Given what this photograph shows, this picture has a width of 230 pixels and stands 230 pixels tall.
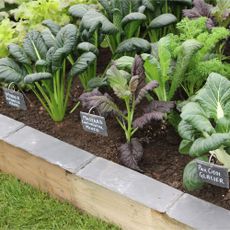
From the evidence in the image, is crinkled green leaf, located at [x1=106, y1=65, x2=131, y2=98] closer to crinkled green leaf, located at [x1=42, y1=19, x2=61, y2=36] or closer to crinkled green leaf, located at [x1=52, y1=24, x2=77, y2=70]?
crinkled green leaf, located at [x1=52, y1=24, x2=77, y2=70]

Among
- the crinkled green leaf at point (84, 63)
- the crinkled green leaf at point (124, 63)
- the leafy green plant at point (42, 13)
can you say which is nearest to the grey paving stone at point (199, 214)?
the crinkled green leaf at point (124, 63)

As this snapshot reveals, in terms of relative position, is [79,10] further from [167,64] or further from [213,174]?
[213,174]

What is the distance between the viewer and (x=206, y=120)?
2.05 metres

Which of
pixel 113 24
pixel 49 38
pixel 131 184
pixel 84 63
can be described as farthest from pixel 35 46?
pixel 131 184

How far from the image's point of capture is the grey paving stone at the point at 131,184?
2.16m

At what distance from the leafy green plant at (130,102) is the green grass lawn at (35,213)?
13.8 inches

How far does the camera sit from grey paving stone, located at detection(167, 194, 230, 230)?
79.0 inches

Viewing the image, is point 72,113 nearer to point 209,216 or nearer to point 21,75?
point 21,75

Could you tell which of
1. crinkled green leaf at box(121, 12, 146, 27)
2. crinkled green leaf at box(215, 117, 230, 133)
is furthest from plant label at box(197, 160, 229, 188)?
crinkled green leaf at box(121, 12, 146, 27)

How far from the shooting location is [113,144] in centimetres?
261

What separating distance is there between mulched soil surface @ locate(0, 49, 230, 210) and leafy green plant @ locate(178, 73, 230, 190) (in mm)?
142

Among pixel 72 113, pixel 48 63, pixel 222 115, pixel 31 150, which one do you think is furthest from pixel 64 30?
pixel 222 115

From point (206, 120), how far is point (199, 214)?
14.7 inches

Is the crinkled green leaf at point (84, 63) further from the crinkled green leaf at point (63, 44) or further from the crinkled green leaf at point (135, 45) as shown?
the crinkled green leaf at point (135, 45)
